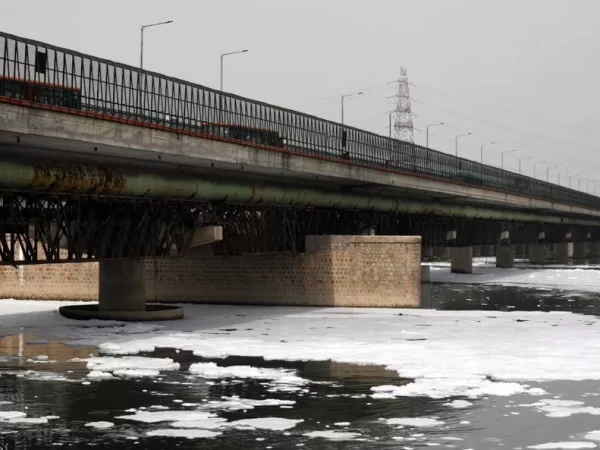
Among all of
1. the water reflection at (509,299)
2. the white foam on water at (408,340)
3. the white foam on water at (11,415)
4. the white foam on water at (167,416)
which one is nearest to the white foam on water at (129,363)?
the white foam on water at (408,340)

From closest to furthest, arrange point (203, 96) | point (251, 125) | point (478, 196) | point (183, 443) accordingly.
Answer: point (183, 443) < point (203, 96) < point (251, 125) < point (478, 196)

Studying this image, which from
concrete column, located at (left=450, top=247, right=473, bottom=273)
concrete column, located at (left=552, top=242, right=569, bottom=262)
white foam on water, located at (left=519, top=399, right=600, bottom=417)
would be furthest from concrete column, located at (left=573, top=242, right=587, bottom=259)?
white foam on water, located at (left=519, top=399, right=600, bottom=417)

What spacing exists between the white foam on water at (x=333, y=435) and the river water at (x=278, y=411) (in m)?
0.02

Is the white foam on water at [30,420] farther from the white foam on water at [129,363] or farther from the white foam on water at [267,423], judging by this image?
the white foam on water at [129,363]

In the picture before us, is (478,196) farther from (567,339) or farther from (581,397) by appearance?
(581,397)

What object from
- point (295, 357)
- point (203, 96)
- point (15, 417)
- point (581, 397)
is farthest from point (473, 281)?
point (15, 417)

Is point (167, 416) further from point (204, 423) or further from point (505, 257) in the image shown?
point (505, 257)

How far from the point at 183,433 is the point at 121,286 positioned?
27.1 meters

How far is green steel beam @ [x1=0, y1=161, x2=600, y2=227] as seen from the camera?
3138cm

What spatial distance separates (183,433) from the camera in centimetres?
1836

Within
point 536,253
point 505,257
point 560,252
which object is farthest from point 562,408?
point 560,252

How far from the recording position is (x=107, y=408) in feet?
69.6

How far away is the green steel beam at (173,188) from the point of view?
31375 mm

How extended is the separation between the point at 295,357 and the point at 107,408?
1020cm
